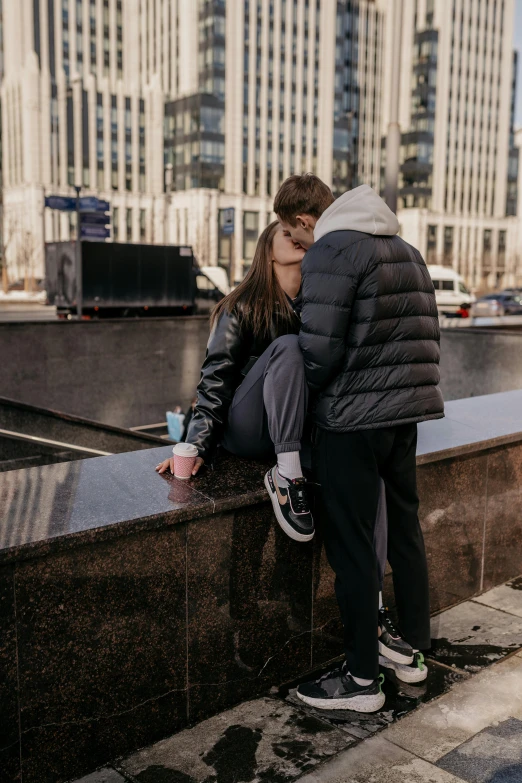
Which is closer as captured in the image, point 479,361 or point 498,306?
point 479,361

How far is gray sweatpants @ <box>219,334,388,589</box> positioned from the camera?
109 inches

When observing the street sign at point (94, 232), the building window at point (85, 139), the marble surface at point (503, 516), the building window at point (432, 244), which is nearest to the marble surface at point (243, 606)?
the marble surface at point (503, 516)

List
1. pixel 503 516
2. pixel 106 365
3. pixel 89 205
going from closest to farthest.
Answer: pixel 503 516, pixel 106 365, pixel 89 205

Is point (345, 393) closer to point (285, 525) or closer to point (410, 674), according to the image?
point (285, 525)

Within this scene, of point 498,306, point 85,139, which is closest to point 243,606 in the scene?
point 498,306

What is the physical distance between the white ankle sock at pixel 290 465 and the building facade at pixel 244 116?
250ft

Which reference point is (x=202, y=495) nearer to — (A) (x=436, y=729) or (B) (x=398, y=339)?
(B) (x=398, y=339)

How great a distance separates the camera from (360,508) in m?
2.77

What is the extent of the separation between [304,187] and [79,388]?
41.1ft

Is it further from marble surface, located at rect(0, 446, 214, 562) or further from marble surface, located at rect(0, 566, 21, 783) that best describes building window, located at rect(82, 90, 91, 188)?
marble surface, located at rect(0, 566, 21, 783)

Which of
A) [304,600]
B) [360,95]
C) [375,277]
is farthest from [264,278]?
[360,95]

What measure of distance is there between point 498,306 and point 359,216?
1393 inches

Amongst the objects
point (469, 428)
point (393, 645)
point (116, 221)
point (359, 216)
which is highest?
point (116, 221)

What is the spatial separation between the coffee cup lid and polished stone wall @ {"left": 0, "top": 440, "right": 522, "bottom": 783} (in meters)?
0.11
